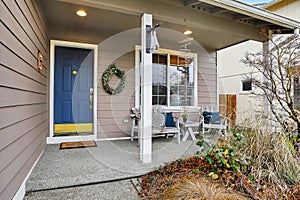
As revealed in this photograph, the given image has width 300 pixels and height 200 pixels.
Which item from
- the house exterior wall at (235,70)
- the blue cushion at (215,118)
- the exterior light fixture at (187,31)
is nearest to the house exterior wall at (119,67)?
the exterior light fixture at (187,31)

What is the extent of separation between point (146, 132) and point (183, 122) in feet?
6.08

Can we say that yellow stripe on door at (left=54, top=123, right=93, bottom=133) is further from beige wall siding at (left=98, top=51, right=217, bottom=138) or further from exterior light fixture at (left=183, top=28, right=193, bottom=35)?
exterior light fixture at (left=183, top=28, right=193, bottom=35)

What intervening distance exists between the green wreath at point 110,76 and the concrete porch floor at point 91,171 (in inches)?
52.3

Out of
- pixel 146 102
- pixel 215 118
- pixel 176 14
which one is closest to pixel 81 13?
pixel 176 14

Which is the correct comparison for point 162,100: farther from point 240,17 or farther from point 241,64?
point 241,64

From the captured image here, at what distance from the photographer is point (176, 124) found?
4121 mm

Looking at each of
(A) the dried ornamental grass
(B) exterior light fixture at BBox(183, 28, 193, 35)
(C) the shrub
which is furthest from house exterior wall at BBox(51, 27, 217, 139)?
(A) the dried ornamental grass

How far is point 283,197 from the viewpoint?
1.82 metres

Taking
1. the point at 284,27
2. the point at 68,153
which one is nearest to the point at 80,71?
the point at 68,153

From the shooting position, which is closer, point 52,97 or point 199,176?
point 199,176

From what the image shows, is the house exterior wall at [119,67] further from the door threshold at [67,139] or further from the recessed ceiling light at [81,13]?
the recessed ceiling light at [81,13]

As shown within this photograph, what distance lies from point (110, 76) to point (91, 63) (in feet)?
1.78

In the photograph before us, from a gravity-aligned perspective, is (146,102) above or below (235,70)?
below

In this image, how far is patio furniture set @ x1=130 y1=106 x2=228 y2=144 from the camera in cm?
402
